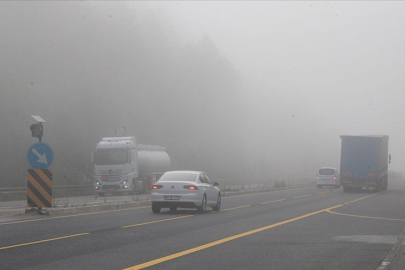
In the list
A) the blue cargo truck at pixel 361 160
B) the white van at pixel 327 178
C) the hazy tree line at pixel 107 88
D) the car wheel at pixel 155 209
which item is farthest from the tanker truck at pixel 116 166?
the white van at pixel 327 178

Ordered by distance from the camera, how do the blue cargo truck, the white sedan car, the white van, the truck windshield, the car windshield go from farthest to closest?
the white van
the blue cargo truck
the truck windshield
the car windshield
the white sedan car

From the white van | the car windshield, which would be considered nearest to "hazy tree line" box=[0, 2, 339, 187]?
the white van

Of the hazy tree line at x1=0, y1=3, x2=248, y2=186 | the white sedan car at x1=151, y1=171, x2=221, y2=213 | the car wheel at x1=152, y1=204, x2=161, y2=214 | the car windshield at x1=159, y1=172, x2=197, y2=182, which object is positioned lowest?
the car wheel at x1=152, y1=204, x2=161, y2=214

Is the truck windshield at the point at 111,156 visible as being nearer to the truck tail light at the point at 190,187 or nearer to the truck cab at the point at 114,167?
the truck cab at the point at 114,167

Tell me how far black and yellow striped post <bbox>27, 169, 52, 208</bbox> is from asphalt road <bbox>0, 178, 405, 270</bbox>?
87cm

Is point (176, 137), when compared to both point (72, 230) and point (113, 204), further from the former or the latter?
point (72, 230)

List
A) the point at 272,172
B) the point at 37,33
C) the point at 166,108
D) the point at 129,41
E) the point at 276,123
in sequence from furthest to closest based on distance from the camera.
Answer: the point at 276,123 → the point at 272,172 → the point at 166,108 → the point at 129,41 → the point at 37,33

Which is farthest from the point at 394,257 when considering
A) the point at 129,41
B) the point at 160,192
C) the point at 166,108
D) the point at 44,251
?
the point at 166,108

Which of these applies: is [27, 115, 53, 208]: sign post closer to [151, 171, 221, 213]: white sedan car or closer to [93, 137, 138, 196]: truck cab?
[151, 171, 221, 213]: white sedan car

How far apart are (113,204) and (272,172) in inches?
3493

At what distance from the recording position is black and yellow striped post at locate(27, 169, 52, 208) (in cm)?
2280

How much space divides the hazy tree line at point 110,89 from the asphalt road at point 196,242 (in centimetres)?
2955

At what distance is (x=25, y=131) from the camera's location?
54562 millimetres

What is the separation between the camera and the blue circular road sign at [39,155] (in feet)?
74.6
